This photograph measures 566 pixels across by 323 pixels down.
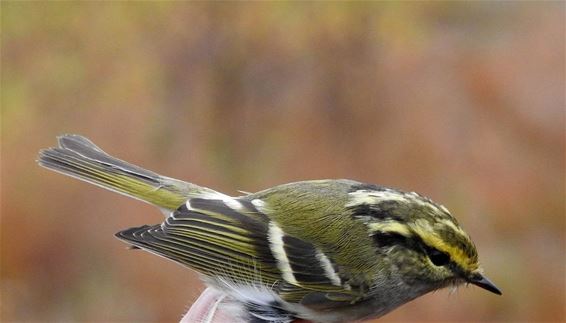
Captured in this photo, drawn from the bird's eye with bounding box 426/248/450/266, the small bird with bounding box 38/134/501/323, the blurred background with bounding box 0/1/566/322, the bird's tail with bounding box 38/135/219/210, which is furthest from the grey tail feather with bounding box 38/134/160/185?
the blurred background with bounding box 0/1/566/322

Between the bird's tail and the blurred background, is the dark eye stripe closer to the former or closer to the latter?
the bird's tail

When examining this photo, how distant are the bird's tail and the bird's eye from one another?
0.77m

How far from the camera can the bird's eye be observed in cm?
221

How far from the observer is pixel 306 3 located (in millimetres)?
4688

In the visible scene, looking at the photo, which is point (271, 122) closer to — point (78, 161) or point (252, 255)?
point (78, 161)

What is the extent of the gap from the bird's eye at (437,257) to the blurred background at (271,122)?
161 centimetres

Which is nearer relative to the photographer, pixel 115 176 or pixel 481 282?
pixel 481 282

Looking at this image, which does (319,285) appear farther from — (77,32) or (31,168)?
(77,32)

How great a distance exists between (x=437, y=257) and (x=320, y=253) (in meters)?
0.34

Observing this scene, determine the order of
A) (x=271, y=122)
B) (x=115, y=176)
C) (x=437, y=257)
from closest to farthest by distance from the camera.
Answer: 1. (x=437, y=257)
2. (x=115, y=176)
3. (x=271, y=122)

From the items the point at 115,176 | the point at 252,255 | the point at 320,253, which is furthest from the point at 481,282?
the point at 115,176

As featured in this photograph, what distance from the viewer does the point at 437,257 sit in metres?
2.22

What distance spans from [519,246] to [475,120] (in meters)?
0.86

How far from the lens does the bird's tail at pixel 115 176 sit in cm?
250
